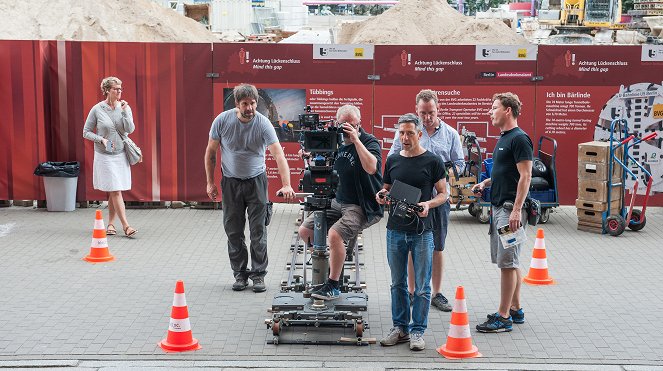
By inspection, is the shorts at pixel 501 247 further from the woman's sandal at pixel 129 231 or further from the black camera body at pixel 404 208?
the woman's sandal at pixel 129 231

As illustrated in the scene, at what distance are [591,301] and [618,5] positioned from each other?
3950 centimetres

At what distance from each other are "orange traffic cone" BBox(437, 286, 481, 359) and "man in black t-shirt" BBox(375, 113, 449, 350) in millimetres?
226

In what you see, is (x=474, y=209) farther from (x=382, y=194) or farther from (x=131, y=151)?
(x=382, y=194)

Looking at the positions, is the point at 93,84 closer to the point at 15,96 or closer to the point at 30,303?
the point at 15,96

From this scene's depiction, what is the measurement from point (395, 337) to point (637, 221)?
636 cm

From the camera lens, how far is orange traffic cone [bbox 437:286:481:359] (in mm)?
7238

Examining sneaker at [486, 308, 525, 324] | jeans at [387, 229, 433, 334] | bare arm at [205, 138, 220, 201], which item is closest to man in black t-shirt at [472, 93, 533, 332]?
sneaker at [486, 308, 525, 324]

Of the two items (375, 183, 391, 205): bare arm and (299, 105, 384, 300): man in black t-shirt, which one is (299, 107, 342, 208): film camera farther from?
(375, 183, 391, 205): bare arm

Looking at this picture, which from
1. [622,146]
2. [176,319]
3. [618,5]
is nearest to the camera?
[176,319]

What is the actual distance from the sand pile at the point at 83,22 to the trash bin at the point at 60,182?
9.52 meters

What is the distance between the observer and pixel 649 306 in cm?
884

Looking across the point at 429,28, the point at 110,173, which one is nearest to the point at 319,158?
the point at 110,173

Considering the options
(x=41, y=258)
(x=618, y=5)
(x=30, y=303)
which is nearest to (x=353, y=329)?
(x=30, y=303)

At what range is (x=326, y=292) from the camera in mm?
7891
